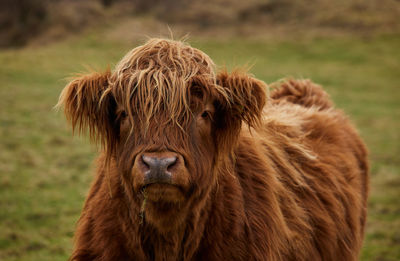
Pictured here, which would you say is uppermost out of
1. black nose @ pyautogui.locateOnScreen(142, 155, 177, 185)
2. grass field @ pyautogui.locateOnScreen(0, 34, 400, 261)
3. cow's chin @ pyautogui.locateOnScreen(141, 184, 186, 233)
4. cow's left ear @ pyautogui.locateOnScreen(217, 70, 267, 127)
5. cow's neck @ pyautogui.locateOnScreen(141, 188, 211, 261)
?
cow's left ear @ pyautogui.locateOnScreen(217, 70, 267, 127)

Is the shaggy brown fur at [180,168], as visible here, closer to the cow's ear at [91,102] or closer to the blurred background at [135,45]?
the cow's ear at [91,102]

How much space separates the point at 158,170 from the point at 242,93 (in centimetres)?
78

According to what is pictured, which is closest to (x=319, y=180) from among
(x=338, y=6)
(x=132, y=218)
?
(x=132, y=218)

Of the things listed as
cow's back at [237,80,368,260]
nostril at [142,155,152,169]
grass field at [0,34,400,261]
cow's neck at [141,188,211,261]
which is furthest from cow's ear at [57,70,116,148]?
cow's back at [237,80,368,260]

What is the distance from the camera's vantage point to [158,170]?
2600mm

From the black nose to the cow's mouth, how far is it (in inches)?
2.3

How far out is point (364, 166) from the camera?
16.3 ft

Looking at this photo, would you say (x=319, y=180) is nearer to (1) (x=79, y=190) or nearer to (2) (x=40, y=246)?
(2) (x=40, y=246)

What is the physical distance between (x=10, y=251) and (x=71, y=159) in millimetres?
4518

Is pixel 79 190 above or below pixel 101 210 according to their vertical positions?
below

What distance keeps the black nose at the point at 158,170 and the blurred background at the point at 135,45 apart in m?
0.99

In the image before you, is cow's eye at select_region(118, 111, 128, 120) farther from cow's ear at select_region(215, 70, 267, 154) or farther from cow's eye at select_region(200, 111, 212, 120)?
cow's ear at select_region(215, 70, 267, 154)

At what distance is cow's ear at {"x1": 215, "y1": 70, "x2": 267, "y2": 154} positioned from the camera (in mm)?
3035

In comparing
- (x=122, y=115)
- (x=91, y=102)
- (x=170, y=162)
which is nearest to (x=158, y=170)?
(x=170, y=162)
